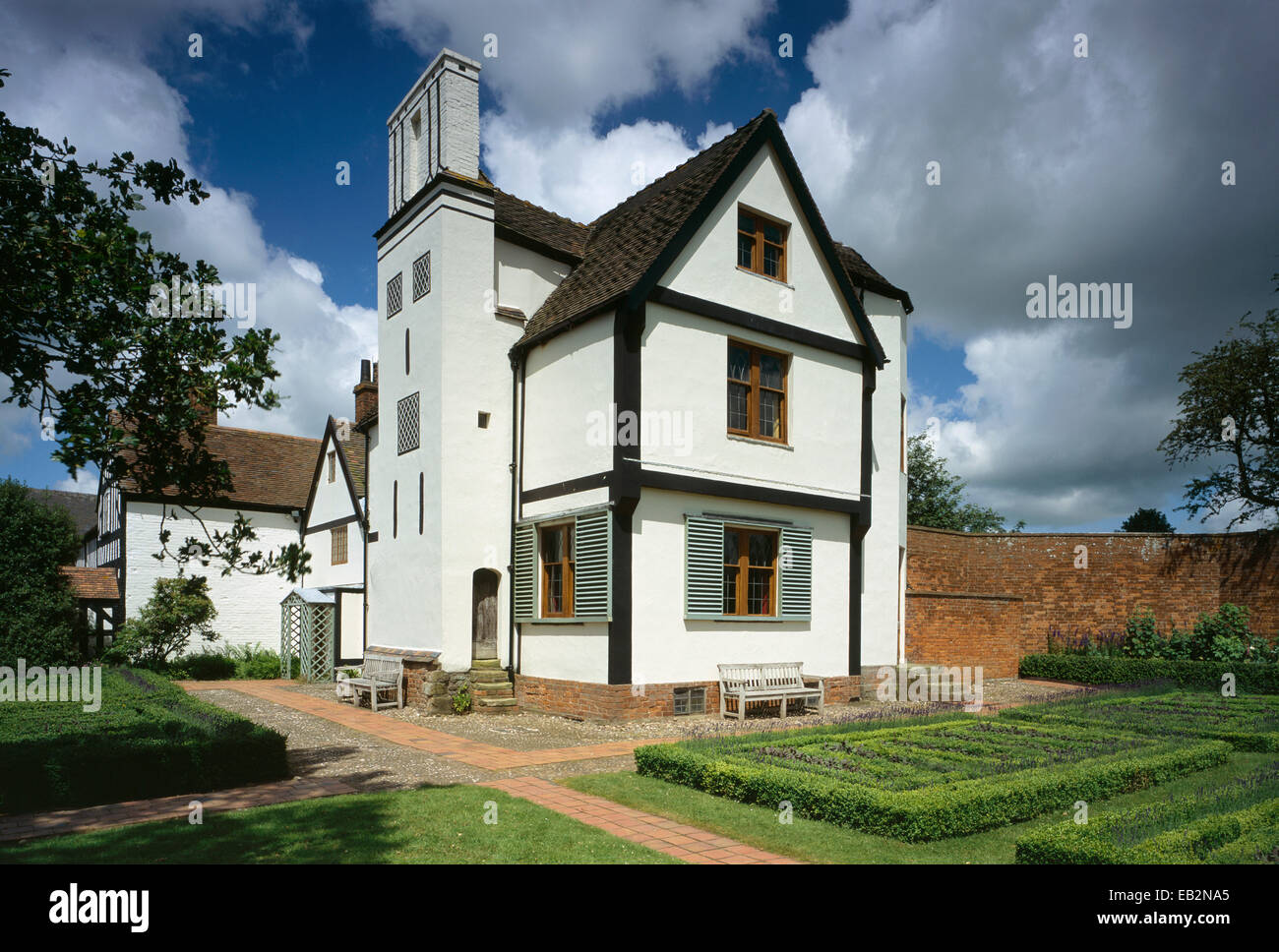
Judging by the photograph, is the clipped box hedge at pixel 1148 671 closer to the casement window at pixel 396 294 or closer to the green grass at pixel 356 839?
the green grass at pixel 356 839

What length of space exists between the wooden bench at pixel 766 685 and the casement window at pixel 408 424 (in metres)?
7.74

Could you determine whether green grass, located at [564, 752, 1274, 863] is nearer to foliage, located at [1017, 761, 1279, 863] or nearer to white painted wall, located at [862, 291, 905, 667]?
foliage, located at [1017, 761, 1279, 863]

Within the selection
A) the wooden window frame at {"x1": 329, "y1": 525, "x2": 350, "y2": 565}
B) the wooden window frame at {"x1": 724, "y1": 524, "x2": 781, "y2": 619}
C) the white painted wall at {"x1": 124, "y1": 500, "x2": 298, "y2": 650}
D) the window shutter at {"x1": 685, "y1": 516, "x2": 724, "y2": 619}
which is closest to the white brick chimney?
the window shutter at {"x1": 685, "y1": 516, "x2": 724, "y2": 619}

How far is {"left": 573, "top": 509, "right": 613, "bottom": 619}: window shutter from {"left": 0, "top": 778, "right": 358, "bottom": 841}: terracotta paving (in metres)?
5.83

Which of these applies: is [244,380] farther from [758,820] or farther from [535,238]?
[535,238]

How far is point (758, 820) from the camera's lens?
7.73 m

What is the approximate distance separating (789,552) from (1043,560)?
13024 mm

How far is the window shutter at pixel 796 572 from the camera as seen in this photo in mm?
16422

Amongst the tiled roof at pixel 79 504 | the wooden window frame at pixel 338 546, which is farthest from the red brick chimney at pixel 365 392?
the tiled roof at pixel 79 504

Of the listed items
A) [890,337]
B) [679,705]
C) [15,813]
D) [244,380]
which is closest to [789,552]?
[679,705]

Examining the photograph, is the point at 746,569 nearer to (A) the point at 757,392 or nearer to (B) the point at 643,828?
(A) the point at 757,392

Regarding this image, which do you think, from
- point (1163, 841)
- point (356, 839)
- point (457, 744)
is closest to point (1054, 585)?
point (457, 744)

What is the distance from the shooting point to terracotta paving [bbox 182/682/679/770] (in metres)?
10.8
